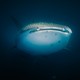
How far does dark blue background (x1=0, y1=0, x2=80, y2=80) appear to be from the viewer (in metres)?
1.53

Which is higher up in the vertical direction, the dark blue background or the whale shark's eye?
the dark blue background

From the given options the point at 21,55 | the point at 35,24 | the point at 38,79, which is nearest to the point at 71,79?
the point at 38,79

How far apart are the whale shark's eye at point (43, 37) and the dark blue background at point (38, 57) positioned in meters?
0.15

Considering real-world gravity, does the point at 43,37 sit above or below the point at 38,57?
below

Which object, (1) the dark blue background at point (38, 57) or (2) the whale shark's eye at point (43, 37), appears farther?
(1) the dark blue background at point (38, 57)

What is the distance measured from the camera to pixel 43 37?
4.76ft

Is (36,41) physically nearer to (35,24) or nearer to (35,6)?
(35,24)

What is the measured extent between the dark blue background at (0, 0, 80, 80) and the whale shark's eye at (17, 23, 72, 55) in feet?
0.50

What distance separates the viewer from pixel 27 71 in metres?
2.12

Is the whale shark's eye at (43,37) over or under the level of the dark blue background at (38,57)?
under

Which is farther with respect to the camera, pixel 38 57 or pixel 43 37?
pixel 38 57

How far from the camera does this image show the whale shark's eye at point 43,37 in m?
1.40

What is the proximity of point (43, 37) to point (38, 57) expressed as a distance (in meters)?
0.57

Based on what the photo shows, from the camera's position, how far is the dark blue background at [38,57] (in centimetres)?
153
